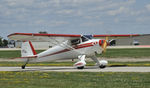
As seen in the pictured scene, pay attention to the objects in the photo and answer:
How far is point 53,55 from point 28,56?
6.26 ft

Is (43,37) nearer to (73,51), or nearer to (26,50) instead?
(26,50)

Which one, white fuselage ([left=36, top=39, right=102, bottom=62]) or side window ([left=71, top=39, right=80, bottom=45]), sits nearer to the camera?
white fuselage ([left=36, top=39, right=102, bottom=62])

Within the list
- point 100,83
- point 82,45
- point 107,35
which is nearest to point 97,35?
point 107,35

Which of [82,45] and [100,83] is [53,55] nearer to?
[82,45]

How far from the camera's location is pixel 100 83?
1325cm

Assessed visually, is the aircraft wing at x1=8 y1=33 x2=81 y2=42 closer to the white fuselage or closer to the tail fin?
the white fuselage

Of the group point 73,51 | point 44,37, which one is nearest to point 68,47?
point 73,51

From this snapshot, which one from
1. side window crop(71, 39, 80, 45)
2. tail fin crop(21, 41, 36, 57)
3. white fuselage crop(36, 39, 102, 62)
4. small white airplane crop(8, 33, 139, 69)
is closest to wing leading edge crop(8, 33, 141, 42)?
small white airplane crop(8, 33, 139, 69)

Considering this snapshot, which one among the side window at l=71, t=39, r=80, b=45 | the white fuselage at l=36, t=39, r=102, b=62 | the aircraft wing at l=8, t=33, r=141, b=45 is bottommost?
the white fuselage at l=36, t=39, r=102, b=62

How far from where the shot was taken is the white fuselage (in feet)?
70.3

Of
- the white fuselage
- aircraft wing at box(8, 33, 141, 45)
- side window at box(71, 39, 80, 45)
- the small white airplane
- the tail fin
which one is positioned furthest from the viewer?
the tail fin

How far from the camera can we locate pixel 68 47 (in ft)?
73.8

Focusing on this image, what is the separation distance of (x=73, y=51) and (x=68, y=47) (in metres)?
0.50

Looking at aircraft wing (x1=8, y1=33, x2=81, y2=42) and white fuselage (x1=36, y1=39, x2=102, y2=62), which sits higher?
aircraft wing (x1=8, y1=33, x2=81, y2=42)
